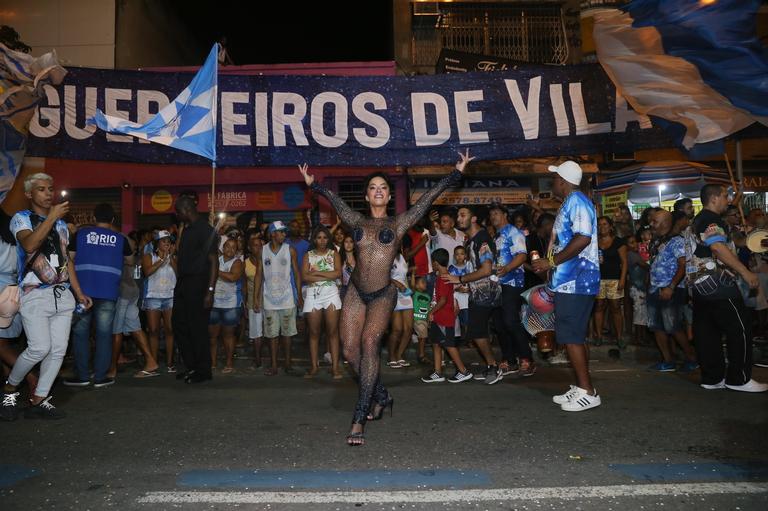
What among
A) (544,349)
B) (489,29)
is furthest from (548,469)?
(489,29)

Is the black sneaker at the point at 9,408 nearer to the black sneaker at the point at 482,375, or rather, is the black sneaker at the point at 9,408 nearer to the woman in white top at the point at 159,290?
the woman in white top at the point at 159,290

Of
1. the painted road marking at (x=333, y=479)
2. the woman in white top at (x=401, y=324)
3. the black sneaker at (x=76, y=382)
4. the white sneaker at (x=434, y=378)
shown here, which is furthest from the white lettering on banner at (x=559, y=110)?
the black sneaker at (x=76, y=382)

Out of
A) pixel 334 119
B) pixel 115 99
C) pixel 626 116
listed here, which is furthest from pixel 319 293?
pixel 626 116

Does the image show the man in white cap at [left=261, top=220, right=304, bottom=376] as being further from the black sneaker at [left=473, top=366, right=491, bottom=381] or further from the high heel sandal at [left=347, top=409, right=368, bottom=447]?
the high heel sandal at [left=347, top=409, right=368, bottom=447]

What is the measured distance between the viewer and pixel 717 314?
19.8 feet

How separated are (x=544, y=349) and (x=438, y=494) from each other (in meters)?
3.68

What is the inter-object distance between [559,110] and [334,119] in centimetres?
310

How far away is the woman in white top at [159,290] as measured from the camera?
8.08 meters

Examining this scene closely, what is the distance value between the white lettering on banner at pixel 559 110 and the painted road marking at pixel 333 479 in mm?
5706

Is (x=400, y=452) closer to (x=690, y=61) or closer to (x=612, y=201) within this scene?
(x=690, y=61)

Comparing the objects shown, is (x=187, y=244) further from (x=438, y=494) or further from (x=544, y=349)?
(x=438, y=494)

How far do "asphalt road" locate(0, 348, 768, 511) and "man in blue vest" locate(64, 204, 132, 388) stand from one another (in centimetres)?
62

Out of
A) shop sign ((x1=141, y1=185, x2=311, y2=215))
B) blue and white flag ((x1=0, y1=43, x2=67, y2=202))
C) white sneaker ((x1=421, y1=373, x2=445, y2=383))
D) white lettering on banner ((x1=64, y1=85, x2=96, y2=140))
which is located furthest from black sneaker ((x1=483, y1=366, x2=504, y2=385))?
shop sign ((x1=141, y1=185, x2=311, y2=215))

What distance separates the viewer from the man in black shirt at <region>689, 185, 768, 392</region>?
586 cm
